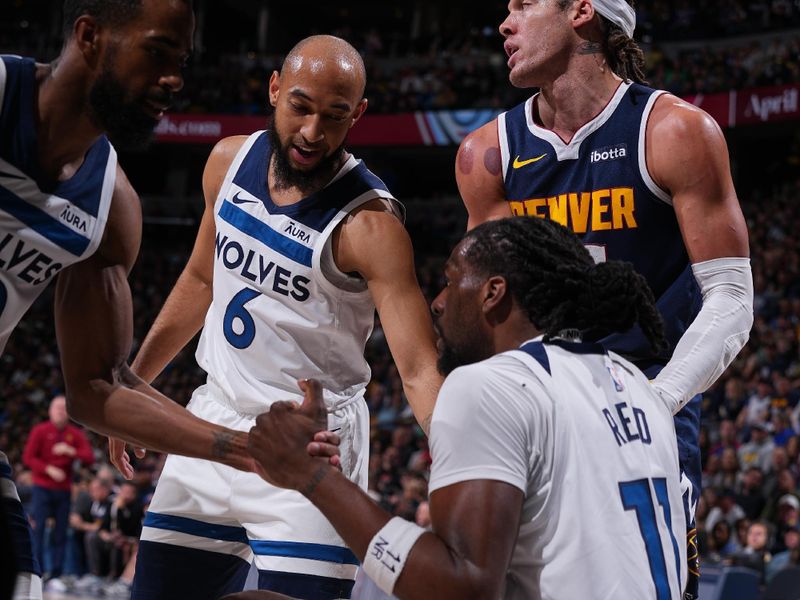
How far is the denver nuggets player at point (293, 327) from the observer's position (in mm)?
3438

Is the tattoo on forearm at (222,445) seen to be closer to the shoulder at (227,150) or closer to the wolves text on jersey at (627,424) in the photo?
the wolves text on jersey at (627,424)

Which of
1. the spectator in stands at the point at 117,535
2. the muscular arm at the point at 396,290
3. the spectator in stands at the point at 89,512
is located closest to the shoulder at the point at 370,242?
the muscular arm at the point at 396,290

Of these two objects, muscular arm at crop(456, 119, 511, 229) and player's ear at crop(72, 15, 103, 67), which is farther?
muscular arm at crop(456, 119, 511, 229)

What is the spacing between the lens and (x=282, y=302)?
11.9 feet

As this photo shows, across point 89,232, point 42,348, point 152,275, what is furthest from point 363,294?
point 152,275

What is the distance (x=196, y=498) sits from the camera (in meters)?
3.54

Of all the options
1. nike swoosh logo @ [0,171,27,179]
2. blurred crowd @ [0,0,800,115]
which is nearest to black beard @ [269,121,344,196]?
nike swoosh logo @ [0,171,27,179]

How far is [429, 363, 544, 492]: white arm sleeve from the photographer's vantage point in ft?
6.96

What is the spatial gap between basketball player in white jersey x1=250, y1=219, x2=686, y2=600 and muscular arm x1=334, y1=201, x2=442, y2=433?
2.94ft

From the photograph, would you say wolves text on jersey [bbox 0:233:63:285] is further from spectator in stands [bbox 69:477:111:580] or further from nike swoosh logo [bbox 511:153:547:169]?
spectator in stands [bbox 69:477:111:580]

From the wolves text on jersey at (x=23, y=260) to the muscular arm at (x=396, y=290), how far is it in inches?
42.6

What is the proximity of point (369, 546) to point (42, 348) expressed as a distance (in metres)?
20.2

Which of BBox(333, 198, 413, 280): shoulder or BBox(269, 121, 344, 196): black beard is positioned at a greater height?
BBox(269, 121, 344, 196): black beard

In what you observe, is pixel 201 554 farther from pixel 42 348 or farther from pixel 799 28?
pixel 799 28
